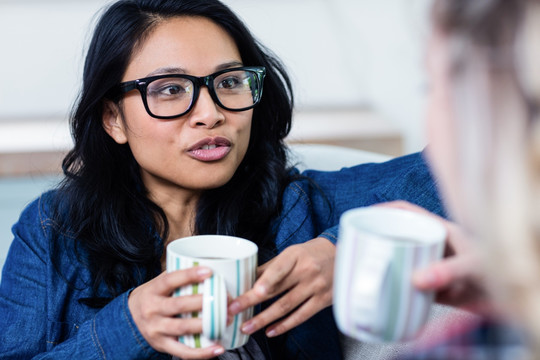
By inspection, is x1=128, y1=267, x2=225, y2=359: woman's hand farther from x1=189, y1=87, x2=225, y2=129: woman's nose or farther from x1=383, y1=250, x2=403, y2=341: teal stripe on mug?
x1=189, y1=87, x2=225, y2=129: woman's nose

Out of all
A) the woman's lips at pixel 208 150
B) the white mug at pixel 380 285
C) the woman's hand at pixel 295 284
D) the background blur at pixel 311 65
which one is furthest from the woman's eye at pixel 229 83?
the background blur at pixel 311 65

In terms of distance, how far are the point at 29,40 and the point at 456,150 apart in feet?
8.73

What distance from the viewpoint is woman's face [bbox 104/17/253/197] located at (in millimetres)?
1265

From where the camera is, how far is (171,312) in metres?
0.88

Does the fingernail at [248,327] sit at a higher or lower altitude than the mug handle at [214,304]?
lower

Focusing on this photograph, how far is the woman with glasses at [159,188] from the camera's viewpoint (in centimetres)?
127

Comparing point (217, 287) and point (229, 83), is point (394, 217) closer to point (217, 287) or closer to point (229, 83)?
point (217, 287)

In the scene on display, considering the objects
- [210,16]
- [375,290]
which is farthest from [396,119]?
[375,290]

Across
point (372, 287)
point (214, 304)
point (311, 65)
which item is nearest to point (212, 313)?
point (214, 304)

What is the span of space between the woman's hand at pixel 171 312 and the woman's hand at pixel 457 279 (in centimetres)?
30

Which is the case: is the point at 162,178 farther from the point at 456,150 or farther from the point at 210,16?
the point at 456,150

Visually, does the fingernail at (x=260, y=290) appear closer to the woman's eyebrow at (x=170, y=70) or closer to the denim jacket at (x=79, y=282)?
the denim jacket at (x=79, y=282)

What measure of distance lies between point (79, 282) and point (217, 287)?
0.61 meters

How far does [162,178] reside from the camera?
56.3 inches
